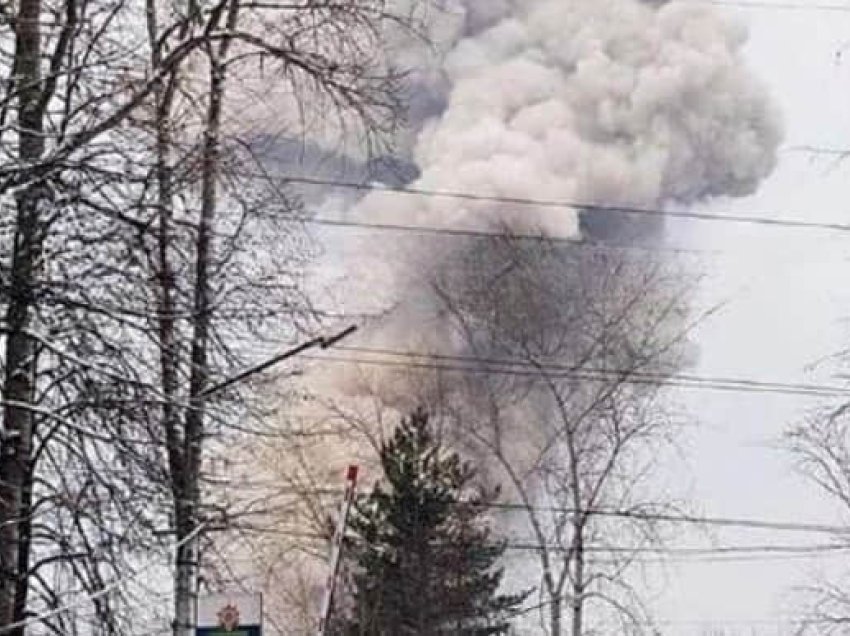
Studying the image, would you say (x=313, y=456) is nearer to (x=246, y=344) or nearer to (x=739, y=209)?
(x=739, y=209)

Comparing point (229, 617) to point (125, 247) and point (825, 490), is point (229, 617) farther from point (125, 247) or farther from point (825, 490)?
point (825, 490)

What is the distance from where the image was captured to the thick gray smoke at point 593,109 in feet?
66.0

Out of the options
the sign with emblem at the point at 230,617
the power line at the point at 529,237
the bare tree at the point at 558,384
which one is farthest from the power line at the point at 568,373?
the sign with emblem at the point at 230,617

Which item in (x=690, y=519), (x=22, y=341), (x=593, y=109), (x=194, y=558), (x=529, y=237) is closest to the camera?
(x=22, y=341)

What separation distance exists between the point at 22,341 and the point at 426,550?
607 inches

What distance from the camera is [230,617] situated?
564 cm

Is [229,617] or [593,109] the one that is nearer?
[229,617]

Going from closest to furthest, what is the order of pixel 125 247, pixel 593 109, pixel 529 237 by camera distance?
pixel 125 247 < pixel 529 237 < pixel 593 109

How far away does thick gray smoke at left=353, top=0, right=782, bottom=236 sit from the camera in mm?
20125

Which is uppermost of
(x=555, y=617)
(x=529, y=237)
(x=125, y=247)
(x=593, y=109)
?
(x=593, y=109)

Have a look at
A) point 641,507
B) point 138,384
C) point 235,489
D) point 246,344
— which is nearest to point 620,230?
point 641,507

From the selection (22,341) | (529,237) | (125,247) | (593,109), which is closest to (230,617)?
(22,341)

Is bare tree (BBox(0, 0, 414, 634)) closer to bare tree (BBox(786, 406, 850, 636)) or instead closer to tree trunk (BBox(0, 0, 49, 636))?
tree trunk (BBox(0, 0, 49, 636))

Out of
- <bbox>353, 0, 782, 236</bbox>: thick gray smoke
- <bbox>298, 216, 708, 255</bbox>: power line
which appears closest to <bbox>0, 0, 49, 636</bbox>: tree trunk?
<bbox>298, 216, 708, 255</bbox>: power line
